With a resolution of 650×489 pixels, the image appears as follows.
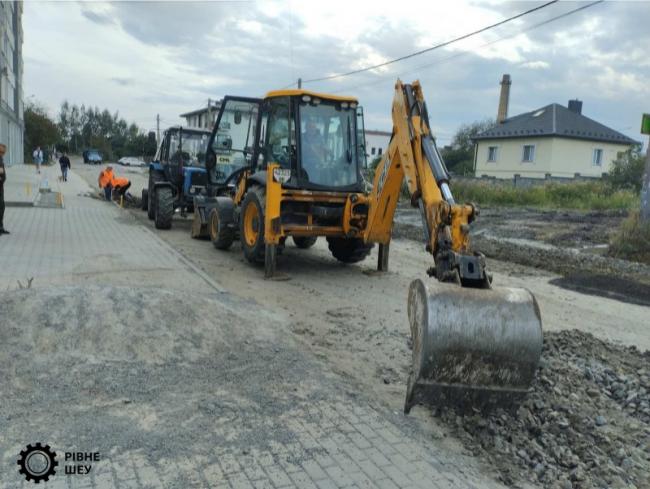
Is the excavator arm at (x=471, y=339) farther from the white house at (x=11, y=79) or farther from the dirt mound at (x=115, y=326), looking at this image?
the white house at (x=11, y=79)

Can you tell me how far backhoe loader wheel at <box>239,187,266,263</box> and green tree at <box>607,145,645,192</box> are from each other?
2543 cm

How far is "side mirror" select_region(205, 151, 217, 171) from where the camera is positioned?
12.3m

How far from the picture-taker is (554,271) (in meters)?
11.1

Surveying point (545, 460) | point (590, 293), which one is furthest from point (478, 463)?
point (590, 293)

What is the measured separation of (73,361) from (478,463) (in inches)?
129

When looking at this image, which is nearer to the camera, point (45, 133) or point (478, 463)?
point (478, 463)

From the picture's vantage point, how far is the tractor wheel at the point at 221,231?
11156 mm

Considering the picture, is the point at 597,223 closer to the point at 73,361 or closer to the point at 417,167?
the point at 417,167

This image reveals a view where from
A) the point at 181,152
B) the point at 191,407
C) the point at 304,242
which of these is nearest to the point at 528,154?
the point at 181,152

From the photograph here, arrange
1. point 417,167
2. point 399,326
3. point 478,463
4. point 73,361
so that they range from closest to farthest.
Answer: point 478,463 → point 73,361 → point 417,167 → point 399,326

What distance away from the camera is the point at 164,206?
13.9 metres

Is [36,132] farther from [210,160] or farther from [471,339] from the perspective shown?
[471,339]

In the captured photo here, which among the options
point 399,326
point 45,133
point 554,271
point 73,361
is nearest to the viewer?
point 73,361

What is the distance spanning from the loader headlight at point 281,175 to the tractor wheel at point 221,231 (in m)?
2.61
